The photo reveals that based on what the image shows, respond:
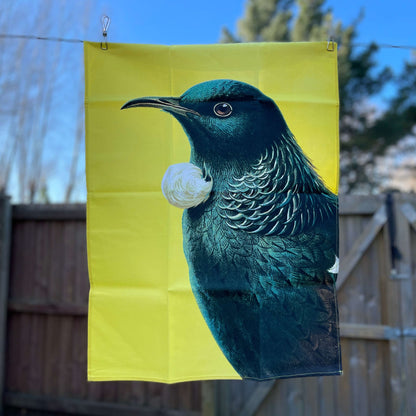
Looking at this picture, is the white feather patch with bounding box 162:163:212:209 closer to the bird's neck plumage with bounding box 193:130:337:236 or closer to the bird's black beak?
the bird's neck plumage with bounding box 193:130:337:236

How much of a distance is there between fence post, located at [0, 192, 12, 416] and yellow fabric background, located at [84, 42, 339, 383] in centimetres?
197

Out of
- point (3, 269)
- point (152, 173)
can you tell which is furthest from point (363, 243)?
point (3, 269)

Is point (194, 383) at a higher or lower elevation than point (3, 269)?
lower

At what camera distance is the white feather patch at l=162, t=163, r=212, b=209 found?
4.80 feet

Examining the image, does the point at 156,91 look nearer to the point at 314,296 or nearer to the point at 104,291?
the point at 104,291

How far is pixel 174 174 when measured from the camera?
147cm

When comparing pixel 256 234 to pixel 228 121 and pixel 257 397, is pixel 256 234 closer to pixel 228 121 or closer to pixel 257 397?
pixel 228 121

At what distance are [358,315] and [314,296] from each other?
1231mm

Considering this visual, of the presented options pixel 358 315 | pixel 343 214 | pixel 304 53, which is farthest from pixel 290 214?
pixel 358 315

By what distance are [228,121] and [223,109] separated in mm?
56

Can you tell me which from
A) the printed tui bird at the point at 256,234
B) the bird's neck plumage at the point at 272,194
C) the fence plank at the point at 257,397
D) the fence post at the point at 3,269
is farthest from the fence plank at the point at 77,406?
the bird's neck plumage at the point at 272,194

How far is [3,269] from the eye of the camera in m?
3.01

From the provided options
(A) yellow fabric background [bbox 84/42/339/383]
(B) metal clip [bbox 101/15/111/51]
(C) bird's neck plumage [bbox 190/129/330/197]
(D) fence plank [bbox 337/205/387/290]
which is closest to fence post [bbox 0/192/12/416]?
(A) yellow fabric background [bbox 84/42/339/383]

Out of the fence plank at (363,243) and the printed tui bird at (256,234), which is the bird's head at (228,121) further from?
the fence plank at (363,243)
